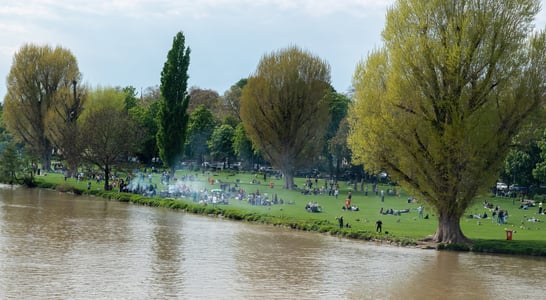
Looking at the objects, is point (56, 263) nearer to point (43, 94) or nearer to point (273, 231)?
point (273, 231)

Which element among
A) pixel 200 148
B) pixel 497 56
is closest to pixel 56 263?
pixel 497 56

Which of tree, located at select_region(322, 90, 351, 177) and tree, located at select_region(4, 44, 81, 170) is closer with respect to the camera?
tree, located at select_region(322, 90, 351, 177)

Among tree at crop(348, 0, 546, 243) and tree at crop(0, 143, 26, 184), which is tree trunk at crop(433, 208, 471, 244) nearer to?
tree at crop(348, 0, 546, 243)

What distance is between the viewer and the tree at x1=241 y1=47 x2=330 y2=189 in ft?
271

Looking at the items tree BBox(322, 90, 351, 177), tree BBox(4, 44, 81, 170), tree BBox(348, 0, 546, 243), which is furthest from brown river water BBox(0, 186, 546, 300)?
tree BBox(4, 44, 81, 170)

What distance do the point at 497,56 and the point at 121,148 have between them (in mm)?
45887

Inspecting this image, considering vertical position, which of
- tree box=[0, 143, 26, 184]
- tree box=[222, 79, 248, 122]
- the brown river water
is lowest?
the brown river water

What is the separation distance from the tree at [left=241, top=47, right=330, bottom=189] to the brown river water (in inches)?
1293

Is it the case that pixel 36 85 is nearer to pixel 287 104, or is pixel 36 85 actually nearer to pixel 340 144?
pixel 287 104

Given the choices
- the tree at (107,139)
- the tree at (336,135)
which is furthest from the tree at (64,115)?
the tree at (336,135)

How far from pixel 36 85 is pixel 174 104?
29165mm

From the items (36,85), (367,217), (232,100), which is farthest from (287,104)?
(232,100)

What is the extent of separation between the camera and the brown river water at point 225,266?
2898cm

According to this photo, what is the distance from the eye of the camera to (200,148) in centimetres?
12256
